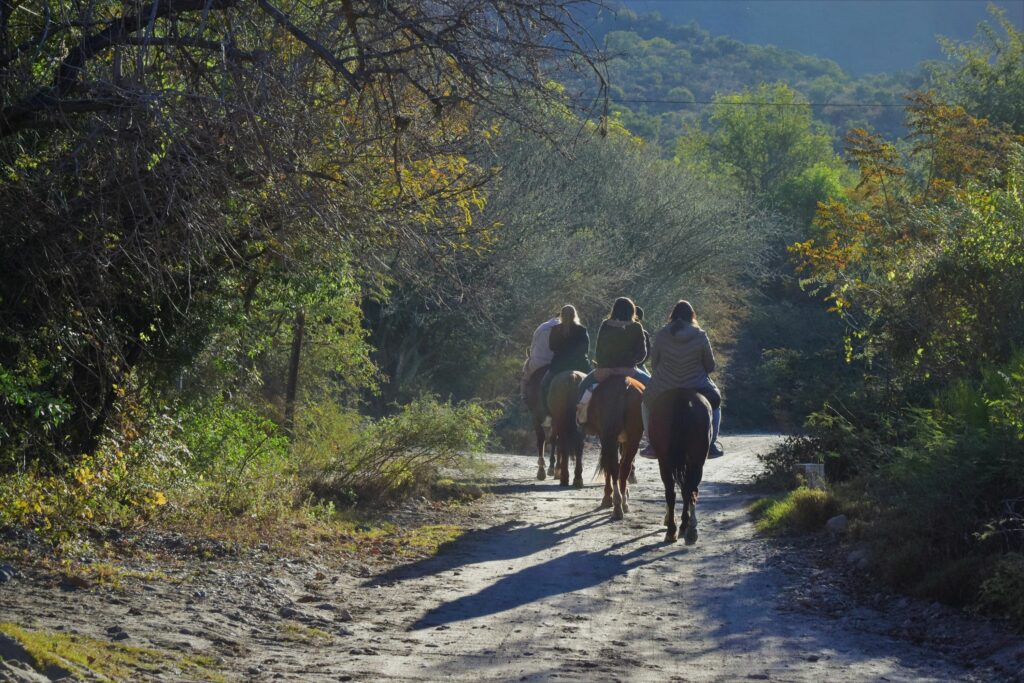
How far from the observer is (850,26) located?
195625mm

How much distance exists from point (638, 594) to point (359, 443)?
230 inches

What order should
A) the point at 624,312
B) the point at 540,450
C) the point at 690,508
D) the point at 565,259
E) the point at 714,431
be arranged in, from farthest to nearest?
the point at 565,259 < the point at 540,450 < the point at 624,312 < the point at 714,431 < the point at 690,508

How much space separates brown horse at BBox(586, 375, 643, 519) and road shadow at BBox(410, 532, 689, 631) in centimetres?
142

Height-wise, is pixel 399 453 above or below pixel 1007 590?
above

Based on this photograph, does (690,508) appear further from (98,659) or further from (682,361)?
(98,659)

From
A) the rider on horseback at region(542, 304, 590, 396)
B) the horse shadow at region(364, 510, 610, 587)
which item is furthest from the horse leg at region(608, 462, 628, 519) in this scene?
the rider on horseback at region(542, 304, 590, 396)

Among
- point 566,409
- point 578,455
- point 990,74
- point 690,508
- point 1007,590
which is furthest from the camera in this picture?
point 990,74

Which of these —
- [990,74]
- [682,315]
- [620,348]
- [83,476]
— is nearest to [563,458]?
[620,348]

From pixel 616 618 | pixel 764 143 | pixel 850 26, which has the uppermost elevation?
pixel 850 26

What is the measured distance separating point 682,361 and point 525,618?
431 centimetres

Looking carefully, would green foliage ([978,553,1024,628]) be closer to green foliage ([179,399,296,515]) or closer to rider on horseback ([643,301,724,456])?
rider on horseback ([643,301,724,456])

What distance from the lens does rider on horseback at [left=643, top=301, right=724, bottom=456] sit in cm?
1233

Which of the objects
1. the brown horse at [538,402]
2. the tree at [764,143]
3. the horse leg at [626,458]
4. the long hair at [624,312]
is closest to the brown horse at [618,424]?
the horse leg at [626,458]

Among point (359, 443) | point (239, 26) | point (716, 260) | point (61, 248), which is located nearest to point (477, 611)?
point (61, 248)
